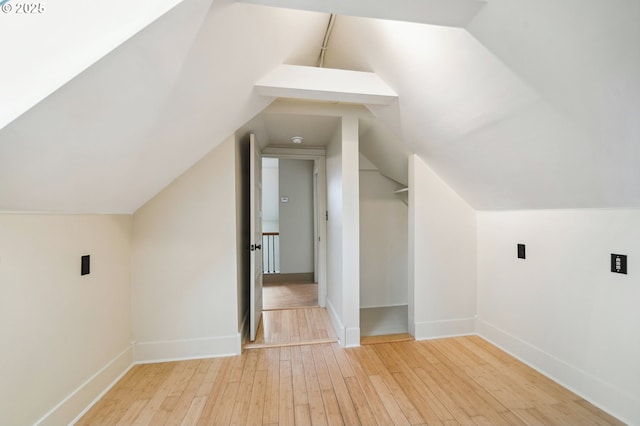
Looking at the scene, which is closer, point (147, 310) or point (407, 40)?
point (407, 40)

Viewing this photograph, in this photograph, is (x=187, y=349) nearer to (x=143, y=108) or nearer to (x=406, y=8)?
(x=143, y=108)

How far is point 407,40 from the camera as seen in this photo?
154 centimetres

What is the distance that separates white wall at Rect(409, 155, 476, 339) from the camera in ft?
8.32

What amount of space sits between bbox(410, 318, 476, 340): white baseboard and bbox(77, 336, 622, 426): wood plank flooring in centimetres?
22

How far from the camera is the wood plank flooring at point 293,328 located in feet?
8.06

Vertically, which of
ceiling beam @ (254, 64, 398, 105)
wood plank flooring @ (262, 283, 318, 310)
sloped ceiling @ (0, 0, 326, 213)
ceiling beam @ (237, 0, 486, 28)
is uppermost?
ceiling beam @ (254, 64, 398, 105)

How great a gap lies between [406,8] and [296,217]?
4138 millimetres

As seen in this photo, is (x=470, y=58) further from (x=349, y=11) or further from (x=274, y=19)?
(x=274, y=19)

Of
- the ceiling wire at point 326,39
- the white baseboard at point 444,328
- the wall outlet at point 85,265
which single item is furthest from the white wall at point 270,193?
the wall outlet at point 85,265

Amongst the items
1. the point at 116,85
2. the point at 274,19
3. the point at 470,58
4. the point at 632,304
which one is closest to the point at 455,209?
the point at 632,304

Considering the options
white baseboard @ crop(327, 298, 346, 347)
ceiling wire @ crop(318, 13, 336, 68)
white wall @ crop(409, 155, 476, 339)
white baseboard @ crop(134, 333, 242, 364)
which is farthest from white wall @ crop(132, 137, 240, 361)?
white wall @ crop(409, 155, 476, 339)

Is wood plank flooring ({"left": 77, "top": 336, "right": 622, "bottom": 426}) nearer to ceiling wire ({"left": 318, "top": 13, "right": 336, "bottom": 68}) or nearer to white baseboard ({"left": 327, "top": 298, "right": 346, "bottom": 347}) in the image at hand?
white baseboard ({"left": 327, "top": 298, "right": 346, "bottom": 347})

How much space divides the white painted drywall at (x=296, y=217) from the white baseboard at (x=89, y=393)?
3066mm

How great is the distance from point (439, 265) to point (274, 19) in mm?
2550
